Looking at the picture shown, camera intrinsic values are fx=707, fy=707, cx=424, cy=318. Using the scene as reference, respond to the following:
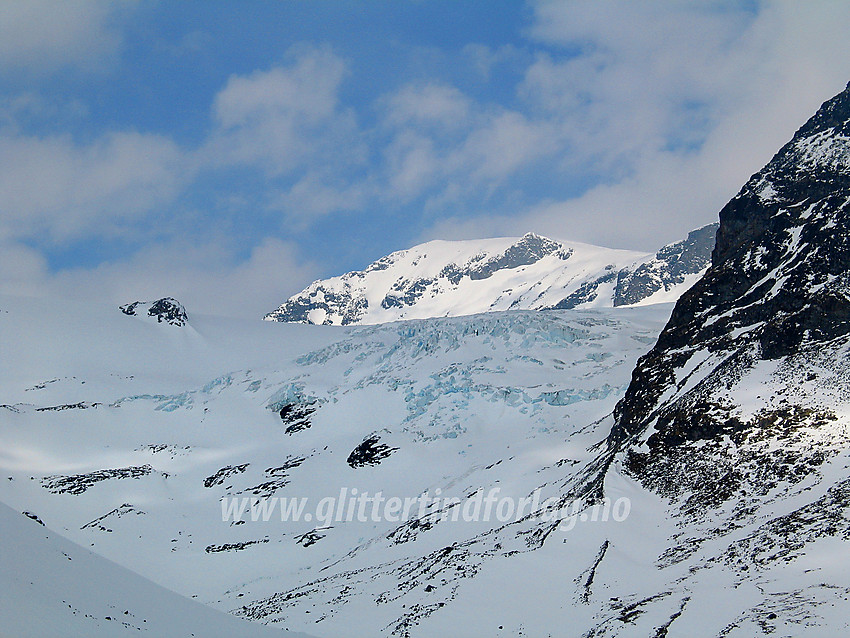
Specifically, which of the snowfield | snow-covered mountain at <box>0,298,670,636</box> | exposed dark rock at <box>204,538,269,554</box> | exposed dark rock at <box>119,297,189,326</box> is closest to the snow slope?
the snowfield

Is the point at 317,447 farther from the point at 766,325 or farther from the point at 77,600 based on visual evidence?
the point at 77,600

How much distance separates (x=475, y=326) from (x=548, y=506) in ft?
146

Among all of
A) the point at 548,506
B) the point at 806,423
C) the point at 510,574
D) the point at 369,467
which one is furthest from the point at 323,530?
the point at 806,423

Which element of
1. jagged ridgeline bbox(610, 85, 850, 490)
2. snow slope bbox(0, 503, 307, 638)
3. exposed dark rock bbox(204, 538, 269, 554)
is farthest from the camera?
exposed dark rock bbox(204, 538, 269, 554)

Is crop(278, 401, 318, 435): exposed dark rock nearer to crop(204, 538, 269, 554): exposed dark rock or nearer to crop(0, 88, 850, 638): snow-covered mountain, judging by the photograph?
crop(0, 88, 850, 638): snow-covered mountain

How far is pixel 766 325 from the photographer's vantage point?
126 feet

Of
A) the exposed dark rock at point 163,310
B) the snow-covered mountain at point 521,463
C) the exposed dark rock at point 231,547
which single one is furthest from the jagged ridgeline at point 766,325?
the exposed dark rock at point 163,310

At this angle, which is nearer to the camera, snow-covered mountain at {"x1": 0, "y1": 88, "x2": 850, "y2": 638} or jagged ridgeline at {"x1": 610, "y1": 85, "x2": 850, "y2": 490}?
snow-covered mountain at {"x1": 0, "y1": 88, "x2": 850, "y2": 638}

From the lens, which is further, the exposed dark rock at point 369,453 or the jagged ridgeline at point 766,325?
the exposed dark rock at point 369,453

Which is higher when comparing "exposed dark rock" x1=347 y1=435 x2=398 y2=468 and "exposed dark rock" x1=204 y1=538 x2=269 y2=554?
"exposed dark rock" x1=347 y1=435 x2=398 y2=468

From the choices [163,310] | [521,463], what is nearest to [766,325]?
[521,463]

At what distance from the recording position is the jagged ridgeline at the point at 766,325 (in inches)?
1321

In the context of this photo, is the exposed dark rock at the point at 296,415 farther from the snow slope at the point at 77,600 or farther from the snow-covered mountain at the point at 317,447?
the snow slope at the point at 77,600

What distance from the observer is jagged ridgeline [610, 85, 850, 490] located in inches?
1321
